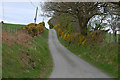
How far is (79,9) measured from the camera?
21.4 meters

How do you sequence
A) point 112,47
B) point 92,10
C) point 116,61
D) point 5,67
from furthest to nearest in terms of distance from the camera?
point 92,10 < point 112,47 < point 116,61 < point 5,67

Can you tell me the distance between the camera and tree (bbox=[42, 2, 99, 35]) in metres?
20.6

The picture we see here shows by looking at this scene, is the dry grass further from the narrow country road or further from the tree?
the tree

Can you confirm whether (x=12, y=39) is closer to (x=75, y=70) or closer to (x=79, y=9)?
(x=75, y=70)

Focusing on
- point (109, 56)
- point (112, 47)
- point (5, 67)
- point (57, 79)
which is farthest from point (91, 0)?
point (5, 67)

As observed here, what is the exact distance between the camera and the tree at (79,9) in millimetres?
20638

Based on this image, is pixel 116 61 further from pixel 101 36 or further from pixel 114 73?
pixel 101 36

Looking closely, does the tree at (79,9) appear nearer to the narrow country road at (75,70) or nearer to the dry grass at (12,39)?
the dry grass at (12,39)

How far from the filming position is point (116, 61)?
11.9m

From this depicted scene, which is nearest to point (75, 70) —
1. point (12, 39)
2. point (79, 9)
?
point (12, 39)

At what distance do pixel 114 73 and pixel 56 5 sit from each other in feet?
52.0

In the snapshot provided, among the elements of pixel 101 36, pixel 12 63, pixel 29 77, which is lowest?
pixel 29 77

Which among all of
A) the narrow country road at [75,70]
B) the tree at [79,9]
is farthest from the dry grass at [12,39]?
the tree at [79,9]

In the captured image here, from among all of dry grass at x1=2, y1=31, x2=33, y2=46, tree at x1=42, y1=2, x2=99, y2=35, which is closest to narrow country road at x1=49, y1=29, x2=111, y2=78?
dry grass at x1=2, y1=31, x2=33, y2=46
